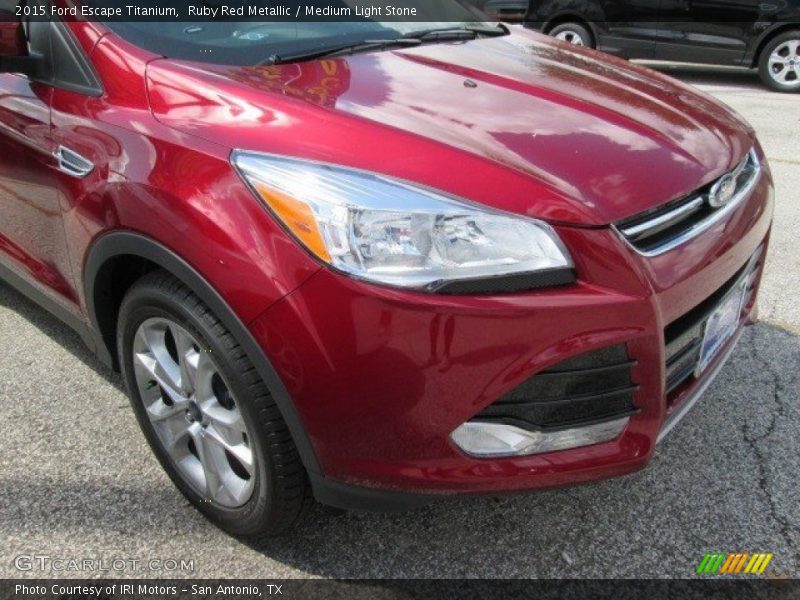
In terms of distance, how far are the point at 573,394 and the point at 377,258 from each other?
54 cm

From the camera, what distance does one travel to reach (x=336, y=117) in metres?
1.83

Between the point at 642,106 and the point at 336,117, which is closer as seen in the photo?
the point at 336,117

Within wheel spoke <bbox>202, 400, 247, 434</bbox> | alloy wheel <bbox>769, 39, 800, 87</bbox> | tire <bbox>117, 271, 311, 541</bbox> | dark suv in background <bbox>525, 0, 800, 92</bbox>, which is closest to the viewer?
tire <bbox>117, 271, 311, 541</bbox>

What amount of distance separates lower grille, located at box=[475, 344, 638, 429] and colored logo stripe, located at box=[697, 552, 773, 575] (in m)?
0.64

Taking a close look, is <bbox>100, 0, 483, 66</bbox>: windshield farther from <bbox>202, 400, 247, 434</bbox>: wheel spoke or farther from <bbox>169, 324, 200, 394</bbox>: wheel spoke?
<bbox>202, 400, 247, 434</bbox>: wheel spoke

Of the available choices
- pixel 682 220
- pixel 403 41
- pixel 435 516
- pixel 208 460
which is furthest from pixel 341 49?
pixel 435 516

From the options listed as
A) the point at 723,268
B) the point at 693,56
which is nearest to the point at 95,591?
the point at 723,268

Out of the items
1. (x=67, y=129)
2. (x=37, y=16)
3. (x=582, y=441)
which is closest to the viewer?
(x=582, y=441)

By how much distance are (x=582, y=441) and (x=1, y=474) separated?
1860 millimetres

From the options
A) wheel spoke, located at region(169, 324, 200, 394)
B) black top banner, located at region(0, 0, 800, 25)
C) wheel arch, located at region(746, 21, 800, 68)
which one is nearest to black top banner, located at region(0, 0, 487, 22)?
black top banner, located at region(0, 0, 800, 25)

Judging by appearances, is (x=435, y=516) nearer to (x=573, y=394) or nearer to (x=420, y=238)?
(x=573, y=394)

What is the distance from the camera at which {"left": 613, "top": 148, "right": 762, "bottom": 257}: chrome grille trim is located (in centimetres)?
174

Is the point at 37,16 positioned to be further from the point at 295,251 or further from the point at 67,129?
the point at 295,251

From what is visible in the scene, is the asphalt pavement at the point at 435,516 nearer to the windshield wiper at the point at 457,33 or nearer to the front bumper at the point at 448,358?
the front bumper at the point at 448,358
